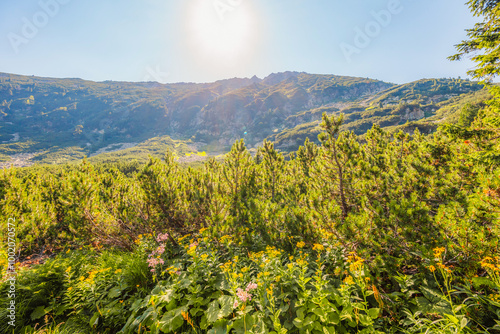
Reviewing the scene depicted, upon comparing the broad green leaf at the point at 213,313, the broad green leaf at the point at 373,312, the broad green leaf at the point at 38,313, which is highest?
the broad green leaf at the point at 373,312

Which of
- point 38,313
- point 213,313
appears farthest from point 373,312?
point 38,313

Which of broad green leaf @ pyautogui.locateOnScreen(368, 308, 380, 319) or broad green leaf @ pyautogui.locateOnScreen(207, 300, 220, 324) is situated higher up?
broad green leaf @ pyautogui.locateOnScreen(368, 308, 380, 319)

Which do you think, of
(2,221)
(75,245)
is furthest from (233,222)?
(2,221)

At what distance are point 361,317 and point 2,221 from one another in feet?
44.9

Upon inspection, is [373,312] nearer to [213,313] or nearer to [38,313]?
[213,313]

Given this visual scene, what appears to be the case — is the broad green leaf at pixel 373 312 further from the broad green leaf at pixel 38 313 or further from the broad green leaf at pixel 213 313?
the broad green leaf at pixel 38 313

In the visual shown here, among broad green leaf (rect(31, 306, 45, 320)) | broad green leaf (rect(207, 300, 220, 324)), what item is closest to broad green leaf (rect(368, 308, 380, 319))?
broad green leaf (rect(207, 300, 220, 324))

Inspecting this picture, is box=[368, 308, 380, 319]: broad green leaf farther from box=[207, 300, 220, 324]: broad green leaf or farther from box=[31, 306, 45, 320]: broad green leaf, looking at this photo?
box=[31, 306, 45, 320]: broad green leaf

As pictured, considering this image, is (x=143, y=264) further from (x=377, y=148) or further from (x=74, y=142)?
(x=74, y=142)

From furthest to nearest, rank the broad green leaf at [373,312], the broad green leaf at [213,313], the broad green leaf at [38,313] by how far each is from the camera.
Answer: the broad green leaf at [38,313], the broad green leaf at [213,313], the broad green leaf at [373,312]

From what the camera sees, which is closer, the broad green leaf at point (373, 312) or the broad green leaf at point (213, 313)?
the broad green leaf at point (373, 312)

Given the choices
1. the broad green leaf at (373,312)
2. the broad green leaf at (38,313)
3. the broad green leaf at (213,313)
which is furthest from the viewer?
the broad green leaf at (38,313)

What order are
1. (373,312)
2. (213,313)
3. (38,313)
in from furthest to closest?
(38,313), (213,313), (373,312)

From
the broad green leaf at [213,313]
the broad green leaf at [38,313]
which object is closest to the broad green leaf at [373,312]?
the broad green leaf at [213,313]
